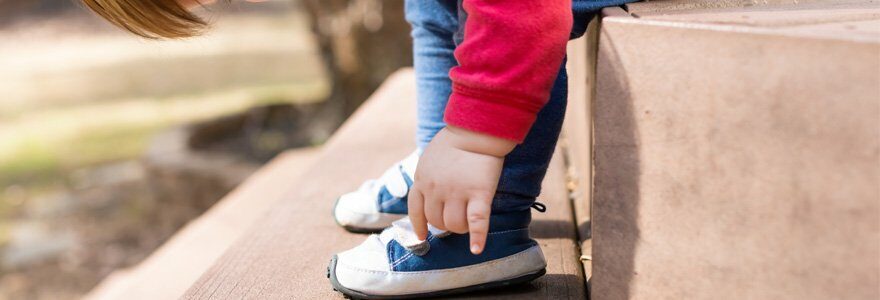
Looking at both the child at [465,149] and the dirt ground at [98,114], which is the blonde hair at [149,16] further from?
the dirt ground at [98,114]

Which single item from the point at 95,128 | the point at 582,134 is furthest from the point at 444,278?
the point at 95,128

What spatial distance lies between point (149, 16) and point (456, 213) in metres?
0.49

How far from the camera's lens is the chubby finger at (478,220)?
37.4 inches

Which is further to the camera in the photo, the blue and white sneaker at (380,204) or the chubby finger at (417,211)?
the blue and white sneaker at (380,204)

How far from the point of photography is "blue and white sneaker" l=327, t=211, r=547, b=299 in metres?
1.12

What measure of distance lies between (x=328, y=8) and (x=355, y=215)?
9.10ft

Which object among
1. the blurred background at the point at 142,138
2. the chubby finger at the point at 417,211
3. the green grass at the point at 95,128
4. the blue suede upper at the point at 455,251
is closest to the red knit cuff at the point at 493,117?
the chubby finger at the point at 417,211

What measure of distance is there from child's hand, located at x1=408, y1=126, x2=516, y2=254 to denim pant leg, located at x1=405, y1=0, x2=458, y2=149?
388 millimetres

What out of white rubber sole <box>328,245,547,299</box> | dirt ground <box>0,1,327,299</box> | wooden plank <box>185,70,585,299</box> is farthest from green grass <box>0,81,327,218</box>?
white rubber sole <box>328,245,547,299</box>

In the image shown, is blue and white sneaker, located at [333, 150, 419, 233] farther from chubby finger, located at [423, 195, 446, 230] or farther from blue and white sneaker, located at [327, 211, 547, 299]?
chubby finger, located at [423, 195, 446, 230]

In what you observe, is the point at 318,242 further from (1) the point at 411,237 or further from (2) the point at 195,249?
(2) the point at 195,249

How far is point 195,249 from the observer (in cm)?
232

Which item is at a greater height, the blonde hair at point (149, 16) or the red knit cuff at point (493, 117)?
the blonde hair at point (149, 16)

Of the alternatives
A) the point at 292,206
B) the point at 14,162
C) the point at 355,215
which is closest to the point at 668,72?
the point at 355,215
